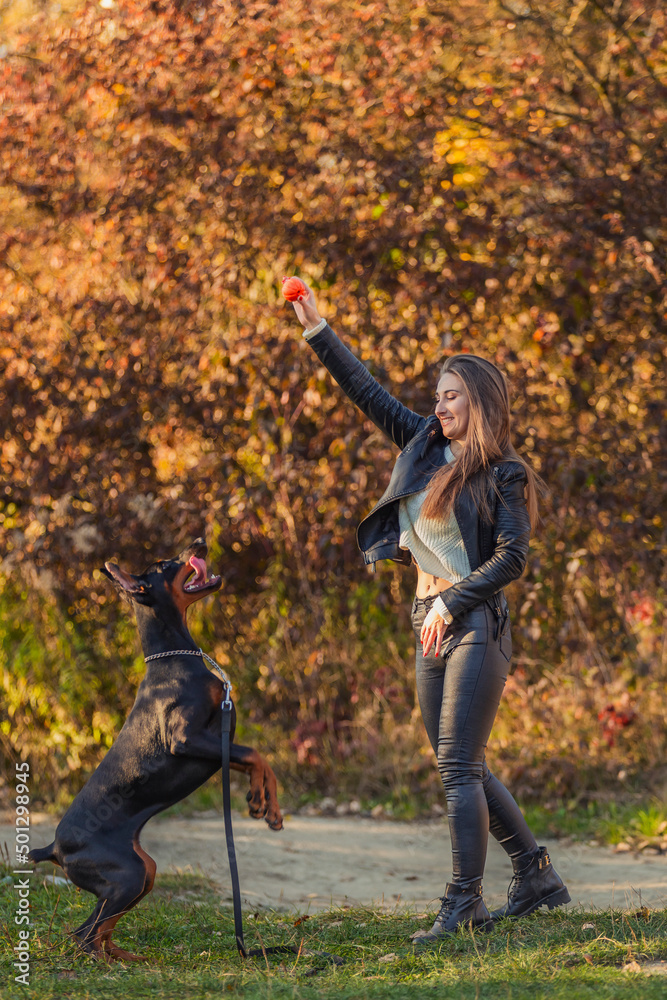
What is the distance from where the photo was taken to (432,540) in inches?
142

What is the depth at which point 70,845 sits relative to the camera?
3.22 metres

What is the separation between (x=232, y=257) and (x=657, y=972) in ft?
16.6

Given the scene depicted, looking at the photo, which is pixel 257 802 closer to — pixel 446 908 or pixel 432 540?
pixel 446 908

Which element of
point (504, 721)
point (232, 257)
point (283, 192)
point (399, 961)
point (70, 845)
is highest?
point (283, 192)

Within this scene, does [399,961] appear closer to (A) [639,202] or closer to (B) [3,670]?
(B) [3,670]

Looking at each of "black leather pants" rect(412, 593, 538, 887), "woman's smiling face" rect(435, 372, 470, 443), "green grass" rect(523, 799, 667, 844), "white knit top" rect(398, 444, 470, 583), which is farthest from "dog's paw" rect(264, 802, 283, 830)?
"green grass" rect(523, 799, 667, 844)

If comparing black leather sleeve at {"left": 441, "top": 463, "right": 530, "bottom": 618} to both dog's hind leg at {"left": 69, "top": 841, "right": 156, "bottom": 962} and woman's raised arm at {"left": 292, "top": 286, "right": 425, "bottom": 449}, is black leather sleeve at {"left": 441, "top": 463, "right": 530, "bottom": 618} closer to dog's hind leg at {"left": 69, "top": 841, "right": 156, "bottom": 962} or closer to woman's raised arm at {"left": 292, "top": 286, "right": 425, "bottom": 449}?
woman's raised arm at {"left": 292, "top": 286, "right": 425, "bottom": 449}

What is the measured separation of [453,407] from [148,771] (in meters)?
1.72

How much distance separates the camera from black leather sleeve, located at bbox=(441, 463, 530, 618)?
3.39 m

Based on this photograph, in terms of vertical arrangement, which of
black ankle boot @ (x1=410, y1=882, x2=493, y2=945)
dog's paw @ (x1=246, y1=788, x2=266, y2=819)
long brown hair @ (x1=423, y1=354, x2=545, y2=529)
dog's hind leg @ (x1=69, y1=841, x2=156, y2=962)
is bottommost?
black ankle boot @ (x1=410, y1=882, x2=493, y2=945)

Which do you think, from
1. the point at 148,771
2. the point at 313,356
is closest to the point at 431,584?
the point at 148,771

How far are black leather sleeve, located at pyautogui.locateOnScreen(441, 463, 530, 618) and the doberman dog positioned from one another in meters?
0.88

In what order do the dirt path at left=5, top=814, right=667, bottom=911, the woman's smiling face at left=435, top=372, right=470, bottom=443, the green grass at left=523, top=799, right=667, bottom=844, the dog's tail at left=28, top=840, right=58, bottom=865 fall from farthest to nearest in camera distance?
the green grass at left=523, top=799, right=667, bottom=844, the dirt path at left=5, top=814, right=667, bottom=911, the woman's smiling face at left=435, top=372, right=470, bottom=443, the dog's tail at left=28, top=840, right=58, bottom=865

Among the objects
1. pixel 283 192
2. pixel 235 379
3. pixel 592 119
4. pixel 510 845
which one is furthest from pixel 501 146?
pixel 510 845
